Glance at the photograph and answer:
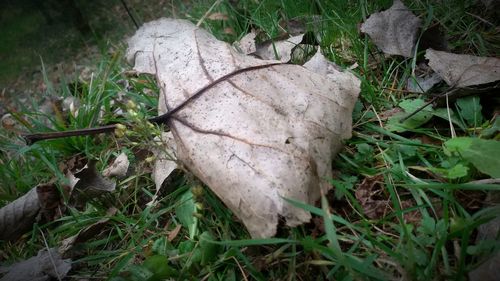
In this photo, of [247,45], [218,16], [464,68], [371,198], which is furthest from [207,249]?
[218,16]

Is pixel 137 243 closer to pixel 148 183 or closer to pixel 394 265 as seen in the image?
pixel 148 183

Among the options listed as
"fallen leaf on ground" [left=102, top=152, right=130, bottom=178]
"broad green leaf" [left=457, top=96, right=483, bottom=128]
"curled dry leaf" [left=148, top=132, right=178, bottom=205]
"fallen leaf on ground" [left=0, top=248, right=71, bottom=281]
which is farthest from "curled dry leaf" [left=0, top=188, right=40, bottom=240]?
"broad green leaf" [left=457, top=96, right=483, bottom=128]

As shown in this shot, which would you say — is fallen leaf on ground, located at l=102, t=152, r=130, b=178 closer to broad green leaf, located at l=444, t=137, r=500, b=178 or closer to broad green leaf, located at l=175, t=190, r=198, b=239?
broad green leaf, located at l=175, t=190, r=198, b=239

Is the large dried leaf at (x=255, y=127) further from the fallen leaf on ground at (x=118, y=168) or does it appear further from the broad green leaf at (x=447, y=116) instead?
the fallen leaf on ground at (x=118, y=168)

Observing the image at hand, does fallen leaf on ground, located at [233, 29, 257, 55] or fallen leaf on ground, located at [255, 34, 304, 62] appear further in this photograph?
fallen leaf on ground, located at [233, 29, 257, 55]

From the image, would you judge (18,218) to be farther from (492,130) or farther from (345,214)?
(492,130)

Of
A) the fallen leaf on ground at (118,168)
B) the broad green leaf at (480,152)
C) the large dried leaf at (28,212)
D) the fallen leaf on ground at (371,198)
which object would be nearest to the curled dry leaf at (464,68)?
the broad green leaf at (480,152)
